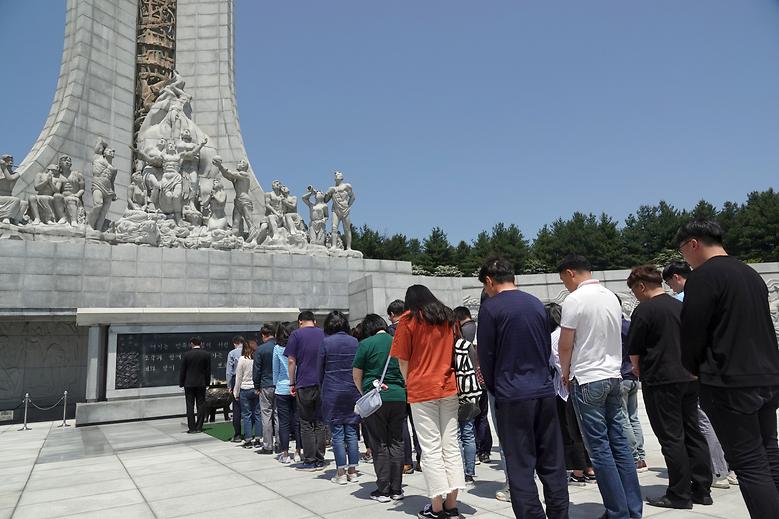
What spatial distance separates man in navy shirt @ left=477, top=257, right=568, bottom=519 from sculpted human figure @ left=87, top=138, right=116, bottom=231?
1336 cm

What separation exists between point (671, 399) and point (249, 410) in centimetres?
524

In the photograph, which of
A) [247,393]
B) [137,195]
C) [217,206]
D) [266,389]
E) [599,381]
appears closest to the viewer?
[599,381]

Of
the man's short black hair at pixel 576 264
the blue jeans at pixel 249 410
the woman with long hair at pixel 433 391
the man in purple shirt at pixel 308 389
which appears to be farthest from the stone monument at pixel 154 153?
the man's short black hair at pixel 576 264

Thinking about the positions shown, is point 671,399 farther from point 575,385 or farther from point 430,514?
point 430,514

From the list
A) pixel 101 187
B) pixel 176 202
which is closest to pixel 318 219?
pixel 176 202

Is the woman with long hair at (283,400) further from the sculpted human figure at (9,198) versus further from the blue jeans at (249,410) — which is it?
the sculpted human figure at (9,198)

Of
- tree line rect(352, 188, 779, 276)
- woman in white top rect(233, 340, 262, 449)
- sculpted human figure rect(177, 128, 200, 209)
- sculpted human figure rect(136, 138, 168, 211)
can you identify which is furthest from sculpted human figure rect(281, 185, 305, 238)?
tree line rect(352, 188, 779, 276)

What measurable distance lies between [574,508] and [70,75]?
18375 mm

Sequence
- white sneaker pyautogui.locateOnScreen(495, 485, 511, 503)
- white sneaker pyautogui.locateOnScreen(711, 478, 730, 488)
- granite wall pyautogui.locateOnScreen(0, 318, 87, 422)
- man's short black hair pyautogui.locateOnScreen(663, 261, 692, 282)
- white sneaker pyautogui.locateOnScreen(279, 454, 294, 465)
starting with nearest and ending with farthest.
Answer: white sneaker pyautogui.locateOnScreen(495, 485, 511, 503) < white sneaker pyautogui.locateOnScreen(711, 478, 730, 488) < man's short black hair pyautogui.locateOnScreen(663, 261, 692, 282) < white sneaker pyautogui.locateOnScreen(279, 454, 294, 465) < granite wall pyautogui.locateOnScreen(0, 318, 87, 422)

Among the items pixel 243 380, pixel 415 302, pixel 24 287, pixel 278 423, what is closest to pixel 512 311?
pixel 415 302

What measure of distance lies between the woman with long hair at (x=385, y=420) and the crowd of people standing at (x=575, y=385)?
0.01 metres

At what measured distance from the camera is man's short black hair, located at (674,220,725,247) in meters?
2.89

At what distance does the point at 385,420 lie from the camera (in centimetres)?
432

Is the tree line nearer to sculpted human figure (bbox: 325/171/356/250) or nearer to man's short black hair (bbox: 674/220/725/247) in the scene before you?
sculpted human figure (bbox: 325/171/356/250)
